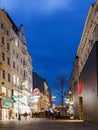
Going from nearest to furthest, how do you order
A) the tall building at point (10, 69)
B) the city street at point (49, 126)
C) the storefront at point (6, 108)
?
the city street at point (49, 126)
the storefront at point (6, 108)
the tall building at point (10, 69)

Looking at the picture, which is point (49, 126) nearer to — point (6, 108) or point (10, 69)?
point (6, 108)

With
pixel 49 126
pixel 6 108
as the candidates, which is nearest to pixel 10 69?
pixel 6 108

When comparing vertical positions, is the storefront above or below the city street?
above

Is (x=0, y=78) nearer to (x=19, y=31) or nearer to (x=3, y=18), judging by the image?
(x=3, y=18)

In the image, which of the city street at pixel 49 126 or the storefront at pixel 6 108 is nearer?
the city street at pixel 49 126

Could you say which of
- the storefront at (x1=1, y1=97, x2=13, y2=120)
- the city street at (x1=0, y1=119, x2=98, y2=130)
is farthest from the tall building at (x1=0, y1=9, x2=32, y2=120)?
the city street at (x1=0, y1=119, x2=98, y2=130)

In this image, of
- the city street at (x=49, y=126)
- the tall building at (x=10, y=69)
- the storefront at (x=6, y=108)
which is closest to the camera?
the city street at (x=49, y=126)

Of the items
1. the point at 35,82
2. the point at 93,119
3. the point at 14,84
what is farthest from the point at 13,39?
the point at 35,82

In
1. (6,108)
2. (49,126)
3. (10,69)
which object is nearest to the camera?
(49,126)

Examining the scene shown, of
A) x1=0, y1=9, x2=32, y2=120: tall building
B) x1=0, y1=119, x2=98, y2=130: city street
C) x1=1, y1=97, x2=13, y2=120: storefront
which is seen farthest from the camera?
x1=0, y1=9, x2=32, y2=120: tall building

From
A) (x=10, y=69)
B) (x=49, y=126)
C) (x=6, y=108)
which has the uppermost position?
(x=10, y=69)

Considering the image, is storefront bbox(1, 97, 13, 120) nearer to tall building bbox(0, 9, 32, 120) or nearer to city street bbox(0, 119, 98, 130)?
tall building bbox(0, 9, 32, 120)

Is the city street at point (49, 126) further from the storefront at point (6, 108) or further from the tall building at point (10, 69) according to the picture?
the storefront at point (6, 108)

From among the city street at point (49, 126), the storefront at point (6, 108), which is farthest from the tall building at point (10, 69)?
the city street at point (49, 126)
